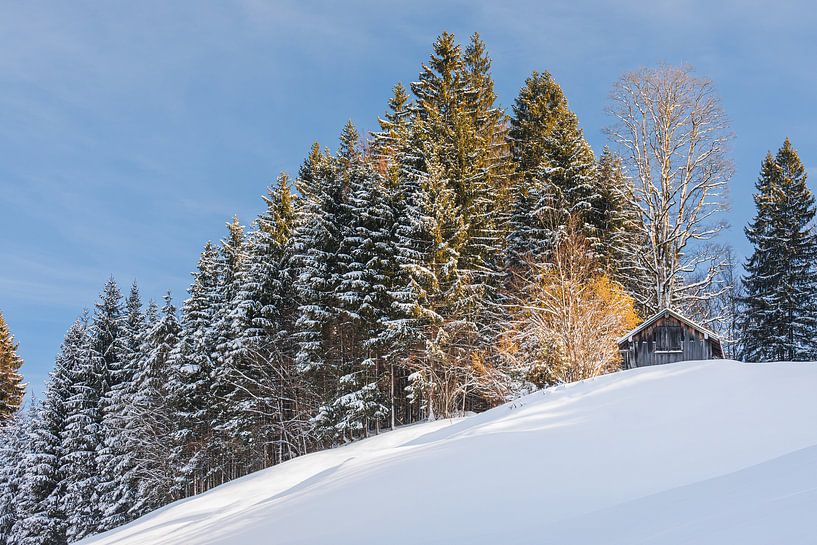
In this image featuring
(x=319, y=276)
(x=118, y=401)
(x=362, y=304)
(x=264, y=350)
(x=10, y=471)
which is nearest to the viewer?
(x=362, y=304)

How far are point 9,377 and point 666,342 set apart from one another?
162ft

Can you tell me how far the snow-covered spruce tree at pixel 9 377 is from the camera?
4831cm

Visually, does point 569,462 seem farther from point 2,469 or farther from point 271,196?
point 2,469

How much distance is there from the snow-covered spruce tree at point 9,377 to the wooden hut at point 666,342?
4713 cm

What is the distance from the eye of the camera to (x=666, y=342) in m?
23.1

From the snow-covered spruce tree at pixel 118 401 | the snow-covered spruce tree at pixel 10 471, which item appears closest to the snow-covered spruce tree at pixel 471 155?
the snow-covered spruce tree at pixel 118 401

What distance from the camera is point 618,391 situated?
1029 centimetres

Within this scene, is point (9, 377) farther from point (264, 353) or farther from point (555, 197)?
A: point (555, 197)

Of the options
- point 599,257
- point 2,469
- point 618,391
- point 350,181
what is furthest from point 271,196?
point 2,469

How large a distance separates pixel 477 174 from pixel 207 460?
1985cm

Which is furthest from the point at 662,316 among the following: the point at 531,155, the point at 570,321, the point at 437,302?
the point at 531,155

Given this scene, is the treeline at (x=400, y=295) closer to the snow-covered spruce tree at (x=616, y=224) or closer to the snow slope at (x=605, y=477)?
the snow-covered spruce tree at (x=616, y=224)

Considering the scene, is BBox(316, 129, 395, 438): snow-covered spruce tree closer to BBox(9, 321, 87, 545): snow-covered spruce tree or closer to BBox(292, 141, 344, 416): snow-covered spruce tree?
BBox(292, 141, 344, 416): snow-covered spruce tree

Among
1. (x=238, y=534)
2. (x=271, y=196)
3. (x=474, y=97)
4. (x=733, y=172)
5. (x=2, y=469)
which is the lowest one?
(x=2, y=469)
